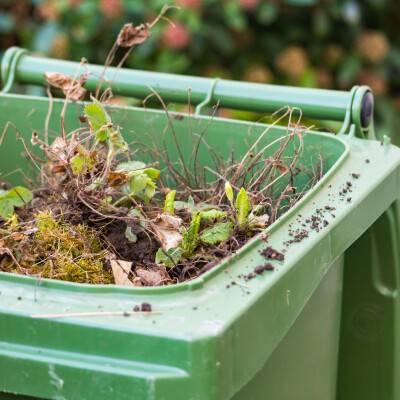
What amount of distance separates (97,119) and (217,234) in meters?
0.31

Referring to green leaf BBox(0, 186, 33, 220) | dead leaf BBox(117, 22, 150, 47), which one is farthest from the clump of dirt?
dead leaf BBox(117, 22, 150, 47)

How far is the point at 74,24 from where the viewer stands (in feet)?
13.2

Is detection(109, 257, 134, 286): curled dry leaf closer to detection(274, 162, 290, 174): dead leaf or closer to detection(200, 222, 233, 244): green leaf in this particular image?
detection(200, 222, 233, 244): green leaf

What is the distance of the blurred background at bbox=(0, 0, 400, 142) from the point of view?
3.88 m

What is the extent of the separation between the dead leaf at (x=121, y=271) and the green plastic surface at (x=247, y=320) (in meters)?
0.24

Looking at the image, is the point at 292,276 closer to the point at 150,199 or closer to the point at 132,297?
the point at 132,297

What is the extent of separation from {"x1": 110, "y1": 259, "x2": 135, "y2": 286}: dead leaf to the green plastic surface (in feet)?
0.80

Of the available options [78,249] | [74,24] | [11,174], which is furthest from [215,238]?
[74,24]

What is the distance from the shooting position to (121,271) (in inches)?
63.3

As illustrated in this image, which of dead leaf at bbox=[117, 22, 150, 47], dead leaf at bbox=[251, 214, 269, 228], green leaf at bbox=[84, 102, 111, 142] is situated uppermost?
dead leaf at bbox=[117, 22, 150, 47]

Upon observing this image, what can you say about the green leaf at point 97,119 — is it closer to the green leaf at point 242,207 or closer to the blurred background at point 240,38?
the green leaf at point 242,207

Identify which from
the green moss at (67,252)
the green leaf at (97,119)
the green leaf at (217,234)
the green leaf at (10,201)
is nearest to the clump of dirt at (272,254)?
the green leaf at (217,234)

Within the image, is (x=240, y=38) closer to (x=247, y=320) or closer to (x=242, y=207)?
(x=242, y=207)

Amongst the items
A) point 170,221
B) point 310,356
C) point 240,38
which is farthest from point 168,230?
point 240,38
